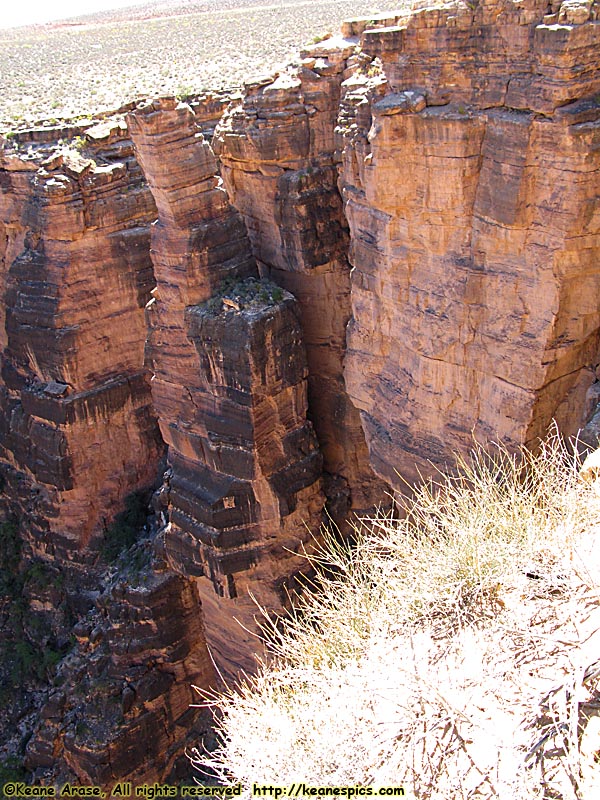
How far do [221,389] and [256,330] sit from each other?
128cm

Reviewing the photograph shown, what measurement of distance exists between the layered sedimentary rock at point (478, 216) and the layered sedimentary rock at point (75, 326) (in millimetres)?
6722

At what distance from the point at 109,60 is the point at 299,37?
918 centimetres

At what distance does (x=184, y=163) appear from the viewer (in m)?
12.8

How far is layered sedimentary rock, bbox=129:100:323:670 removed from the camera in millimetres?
12773

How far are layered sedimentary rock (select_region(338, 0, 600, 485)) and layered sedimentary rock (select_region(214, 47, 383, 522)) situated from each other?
1.59m

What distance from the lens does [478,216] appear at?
31.6 feet

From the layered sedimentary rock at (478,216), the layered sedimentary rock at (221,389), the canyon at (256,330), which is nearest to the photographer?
the layered sedimentary rock at (478,216)

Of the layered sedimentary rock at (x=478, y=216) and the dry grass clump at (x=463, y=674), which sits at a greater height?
the layered sedimentary rock at (x=478, y=216)

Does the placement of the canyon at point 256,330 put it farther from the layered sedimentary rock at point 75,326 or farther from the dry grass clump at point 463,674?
the dry grass clump at point 463,674

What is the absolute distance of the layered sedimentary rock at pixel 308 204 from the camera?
13.1 meters

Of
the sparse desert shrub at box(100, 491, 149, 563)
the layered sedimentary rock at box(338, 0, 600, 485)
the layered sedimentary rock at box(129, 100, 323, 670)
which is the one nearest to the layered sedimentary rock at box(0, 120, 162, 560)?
the sparse desert shrub at box(100, 491, 149, 563)

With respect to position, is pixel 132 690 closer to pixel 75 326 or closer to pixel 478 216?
pixel 75 326

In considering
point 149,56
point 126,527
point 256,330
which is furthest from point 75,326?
point 149,56

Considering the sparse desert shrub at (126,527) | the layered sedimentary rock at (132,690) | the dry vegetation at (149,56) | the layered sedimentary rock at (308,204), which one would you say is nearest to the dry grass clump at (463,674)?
the layered sedimentary rock at (308,204)
